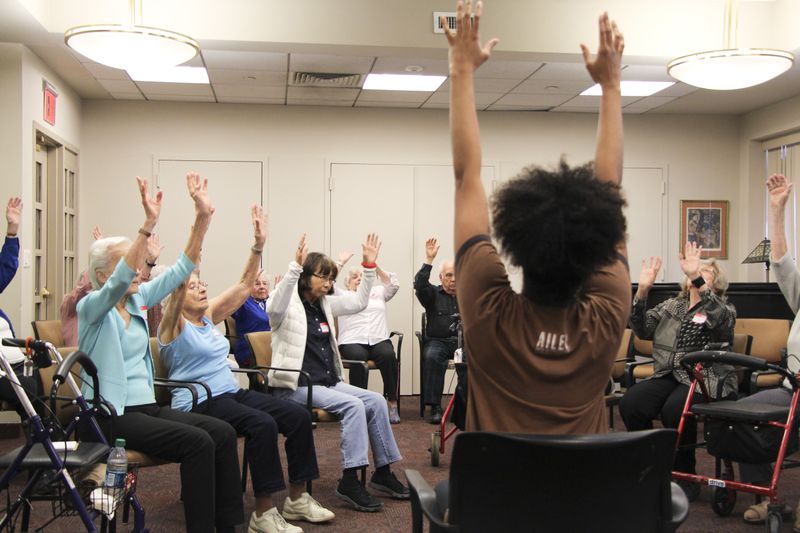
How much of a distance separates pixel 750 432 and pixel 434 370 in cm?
336

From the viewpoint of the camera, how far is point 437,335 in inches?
270

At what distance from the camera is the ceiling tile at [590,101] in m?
7.60

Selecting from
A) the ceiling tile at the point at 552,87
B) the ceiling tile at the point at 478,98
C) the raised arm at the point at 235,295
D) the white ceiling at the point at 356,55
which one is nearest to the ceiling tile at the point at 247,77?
the white ceiling at the point at 356,55

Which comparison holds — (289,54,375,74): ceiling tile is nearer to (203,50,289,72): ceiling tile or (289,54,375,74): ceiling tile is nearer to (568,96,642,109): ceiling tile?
(203,50,289,72): ceiling tile

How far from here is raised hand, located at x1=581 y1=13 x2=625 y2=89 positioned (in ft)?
5.35

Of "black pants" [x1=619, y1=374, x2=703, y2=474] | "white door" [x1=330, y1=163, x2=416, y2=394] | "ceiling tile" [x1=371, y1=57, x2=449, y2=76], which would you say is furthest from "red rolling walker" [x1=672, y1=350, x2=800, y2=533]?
"white door" [x1=330, y1=163, x2=416, y2=394]

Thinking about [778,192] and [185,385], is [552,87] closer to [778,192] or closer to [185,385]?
[778,192]

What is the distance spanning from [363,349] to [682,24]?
3.61m

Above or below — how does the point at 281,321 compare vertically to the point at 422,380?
above

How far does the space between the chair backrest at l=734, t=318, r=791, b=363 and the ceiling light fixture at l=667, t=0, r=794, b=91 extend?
1.79m

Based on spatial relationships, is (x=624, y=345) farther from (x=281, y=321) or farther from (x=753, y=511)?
(x=281, y=321)

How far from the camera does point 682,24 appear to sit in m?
5.85

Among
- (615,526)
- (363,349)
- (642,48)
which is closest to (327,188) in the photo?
(363,349)

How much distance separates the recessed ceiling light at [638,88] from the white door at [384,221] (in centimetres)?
196
